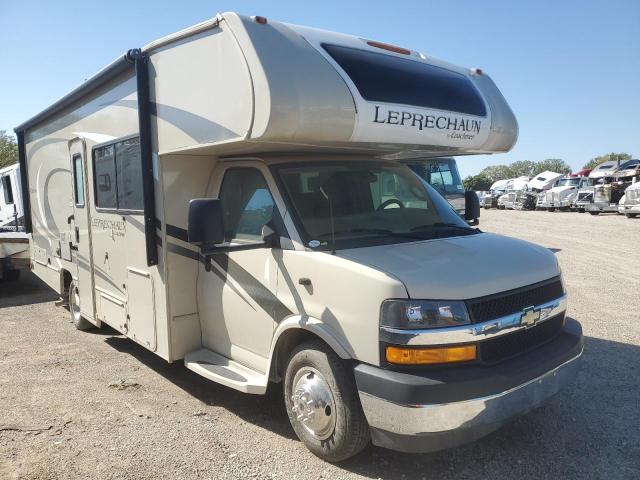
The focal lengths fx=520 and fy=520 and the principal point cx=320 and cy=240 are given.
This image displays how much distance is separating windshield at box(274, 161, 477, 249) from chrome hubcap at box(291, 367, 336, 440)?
2.95ft

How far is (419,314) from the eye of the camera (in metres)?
3.01

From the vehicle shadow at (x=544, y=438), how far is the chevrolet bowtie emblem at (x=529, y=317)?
3.06 feet

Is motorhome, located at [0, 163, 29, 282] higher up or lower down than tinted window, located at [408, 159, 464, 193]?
lower down

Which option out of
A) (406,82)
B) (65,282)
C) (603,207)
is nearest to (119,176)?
→ (406,82)

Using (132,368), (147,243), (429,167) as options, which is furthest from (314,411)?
(429,167)

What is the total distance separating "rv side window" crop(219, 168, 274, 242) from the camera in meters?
3.99

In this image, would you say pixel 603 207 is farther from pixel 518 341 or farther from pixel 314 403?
pixel 314 403

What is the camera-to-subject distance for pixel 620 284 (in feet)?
29.5

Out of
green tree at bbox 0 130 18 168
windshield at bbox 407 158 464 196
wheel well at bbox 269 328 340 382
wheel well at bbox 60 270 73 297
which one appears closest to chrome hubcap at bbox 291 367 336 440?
wheel well at bbox 269 328 340 382

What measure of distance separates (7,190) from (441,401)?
547 inches

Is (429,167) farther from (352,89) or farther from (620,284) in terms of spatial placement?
(352,89)

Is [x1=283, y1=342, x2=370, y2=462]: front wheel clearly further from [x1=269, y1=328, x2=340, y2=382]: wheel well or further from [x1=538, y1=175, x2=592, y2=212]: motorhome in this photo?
[x1=538, y1=175, x2=592, y2=212]: motorhome

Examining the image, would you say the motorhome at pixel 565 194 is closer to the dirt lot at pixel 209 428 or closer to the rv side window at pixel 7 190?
the dirt lot at pixel 209 428

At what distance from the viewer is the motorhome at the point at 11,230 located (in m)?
9.96
